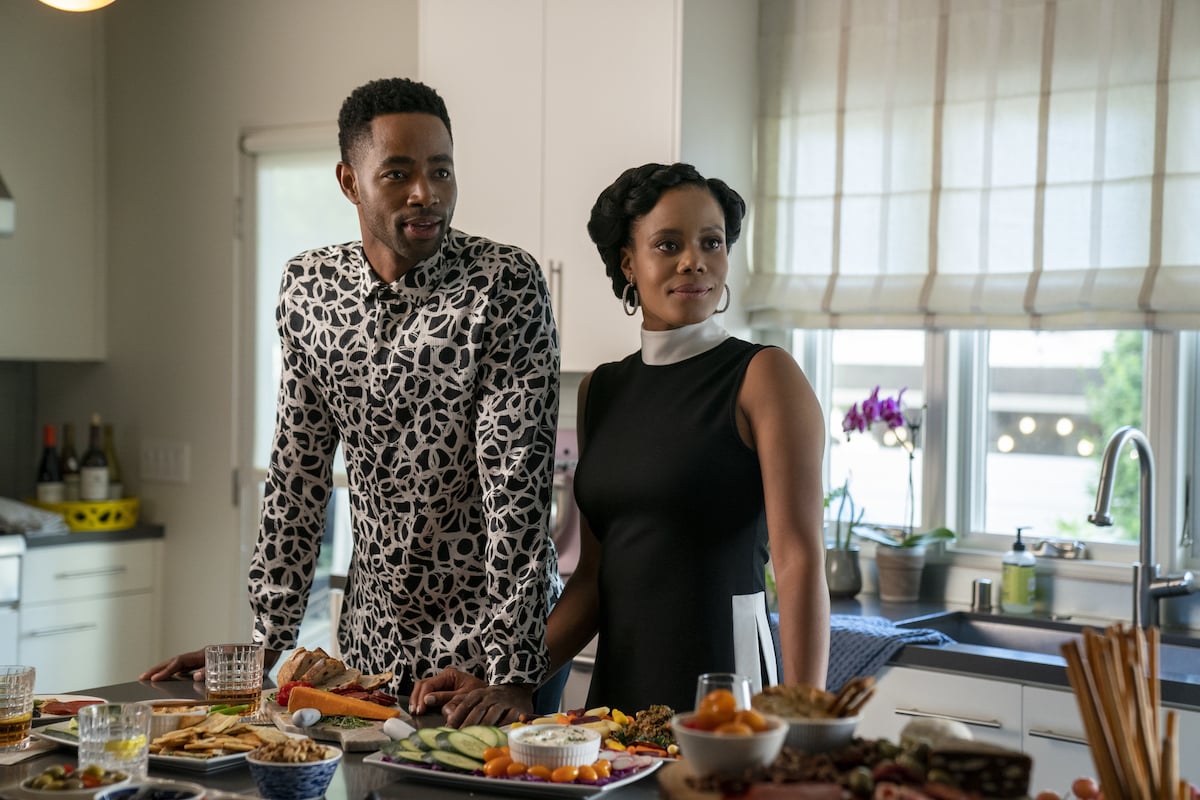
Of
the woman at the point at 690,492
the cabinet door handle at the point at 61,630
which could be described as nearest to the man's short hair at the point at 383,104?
the woman at the point at 690,492

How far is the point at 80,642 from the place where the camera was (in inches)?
159

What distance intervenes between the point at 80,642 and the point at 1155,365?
125 inches

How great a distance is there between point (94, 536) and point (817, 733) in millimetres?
3464

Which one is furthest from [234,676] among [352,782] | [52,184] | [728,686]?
[52,184]

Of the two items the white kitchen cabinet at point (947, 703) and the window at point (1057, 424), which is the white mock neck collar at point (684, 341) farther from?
the window at point (1057, 424)

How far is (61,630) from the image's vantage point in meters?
3.98

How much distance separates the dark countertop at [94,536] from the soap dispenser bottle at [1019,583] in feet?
8.97

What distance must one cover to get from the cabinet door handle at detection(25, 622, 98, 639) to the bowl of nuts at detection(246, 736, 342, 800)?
2.91m

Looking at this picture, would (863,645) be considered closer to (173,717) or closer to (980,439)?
(980,439)

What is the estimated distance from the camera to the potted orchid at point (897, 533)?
306 centimetres

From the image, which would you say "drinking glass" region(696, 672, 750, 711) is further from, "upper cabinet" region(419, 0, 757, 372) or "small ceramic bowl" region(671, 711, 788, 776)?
"upper cabinet" region(419, 0, 757, 372)

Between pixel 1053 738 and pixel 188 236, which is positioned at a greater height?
pixel 188 236

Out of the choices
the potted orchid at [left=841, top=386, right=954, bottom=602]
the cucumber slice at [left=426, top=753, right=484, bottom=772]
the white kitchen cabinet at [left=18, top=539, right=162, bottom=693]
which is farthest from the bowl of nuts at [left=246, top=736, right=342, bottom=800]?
the white kitchen cabinet at [left=18, top=539, right=162, bottom=693]

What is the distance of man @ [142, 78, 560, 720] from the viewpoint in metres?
1.83
